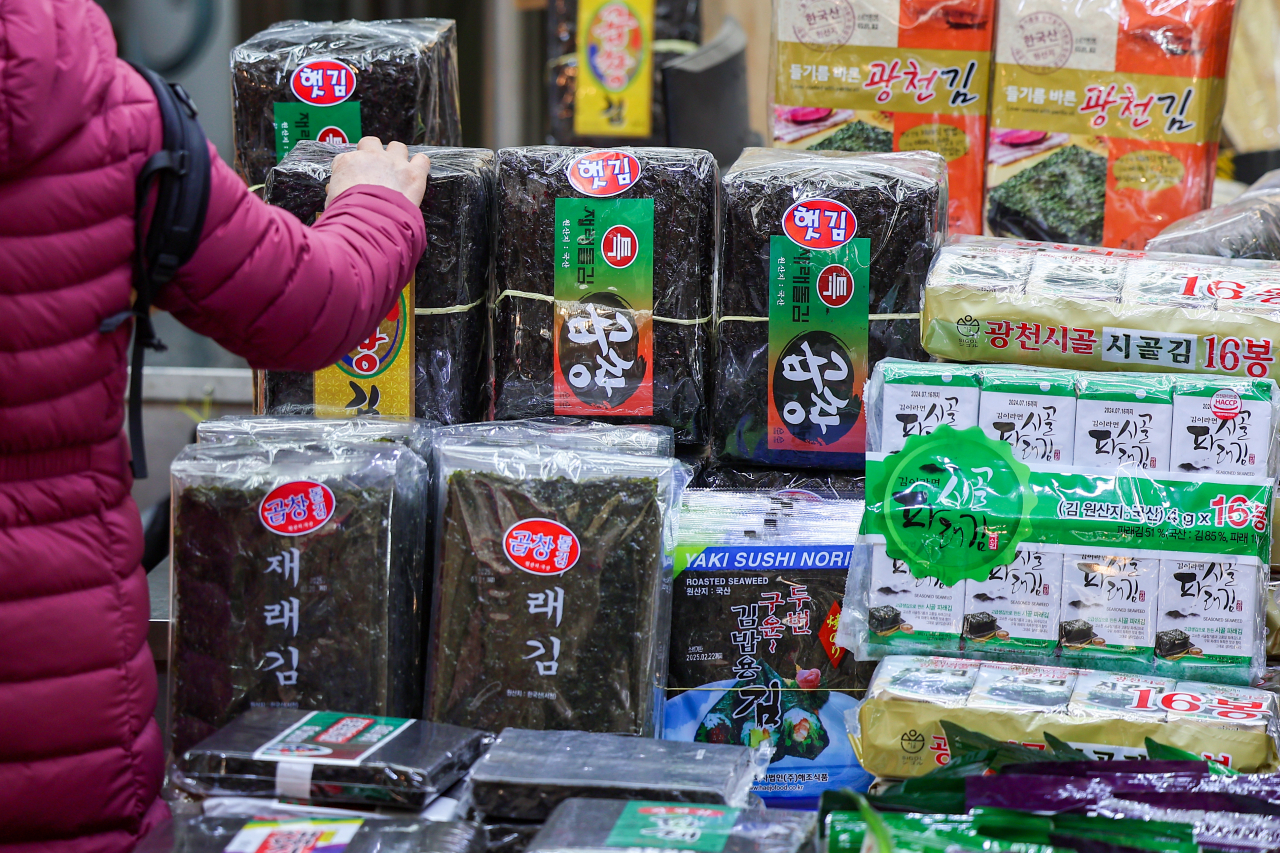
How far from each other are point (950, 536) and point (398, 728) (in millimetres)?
670

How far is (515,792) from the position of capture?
1168 millimetres

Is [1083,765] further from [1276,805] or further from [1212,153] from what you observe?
[1212,153]

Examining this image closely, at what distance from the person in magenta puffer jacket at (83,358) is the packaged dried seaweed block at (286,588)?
0.12 m

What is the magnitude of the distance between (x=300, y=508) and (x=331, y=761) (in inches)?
12.4

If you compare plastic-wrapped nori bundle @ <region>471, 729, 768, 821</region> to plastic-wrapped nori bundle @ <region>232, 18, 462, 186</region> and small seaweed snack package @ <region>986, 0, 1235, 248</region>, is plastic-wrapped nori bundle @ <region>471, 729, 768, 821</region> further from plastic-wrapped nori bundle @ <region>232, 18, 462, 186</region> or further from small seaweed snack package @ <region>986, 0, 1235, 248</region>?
small seaweed snack package @ <region>986, 0, 1235, 248</region>

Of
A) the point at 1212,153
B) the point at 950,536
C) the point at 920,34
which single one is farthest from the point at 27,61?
the point at 1212,153

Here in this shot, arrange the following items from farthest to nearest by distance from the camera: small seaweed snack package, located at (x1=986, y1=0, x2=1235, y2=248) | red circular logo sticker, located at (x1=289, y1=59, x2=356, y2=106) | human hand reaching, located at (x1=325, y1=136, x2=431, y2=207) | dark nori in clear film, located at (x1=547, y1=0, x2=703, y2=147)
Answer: dark nori in clear film, located at (x1=547, y1=0, x2=703, y2=147)
small seaweed snack package, located at (x1=986, y1=0, x2=1235, y2=248)
red circular logo sticker, located at (x1=289, y1=59, x2=356, y2=106)
human hand reaching, located at (x1=325, y1=136, x2=431, y2=207)

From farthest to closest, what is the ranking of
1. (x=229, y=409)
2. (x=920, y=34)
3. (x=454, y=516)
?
(x=229, y=409) < (x=920, y=34) < (x=454, y=516)

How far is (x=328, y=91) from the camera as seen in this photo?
184cm

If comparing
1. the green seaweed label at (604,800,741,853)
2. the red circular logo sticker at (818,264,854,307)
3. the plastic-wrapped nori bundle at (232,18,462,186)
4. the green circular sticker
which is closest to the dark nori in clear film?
the plastic-wrapped nori bundle at (232,18,462,186)

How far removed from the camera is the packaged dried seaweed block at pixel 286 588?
4.48ft

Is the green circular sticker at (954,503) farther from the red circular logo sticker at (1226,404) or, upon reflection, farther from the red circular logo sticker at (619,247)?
the red circular logo sticker at (619,247)

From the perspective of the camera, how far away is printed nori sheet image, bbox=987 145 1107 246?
83.6 inches

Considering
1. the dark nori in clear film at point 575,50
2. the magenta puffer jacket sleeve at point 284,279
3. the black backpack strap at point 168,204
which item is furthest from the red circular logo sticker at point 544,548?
the dark nori in clear film at point 575,50
